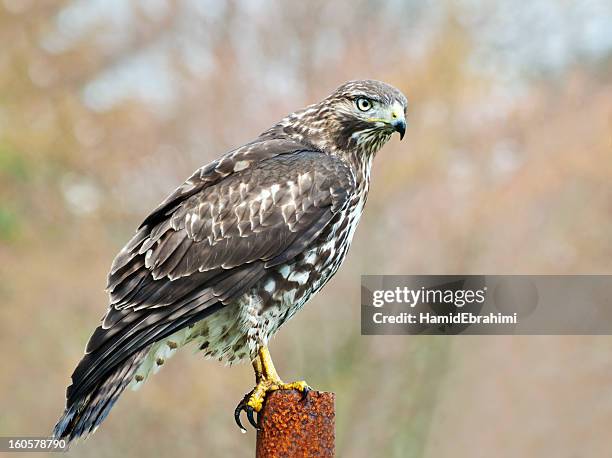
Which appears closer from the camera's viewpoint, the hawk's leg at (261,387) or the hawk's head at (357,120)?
the hawk's leg at (261,387)

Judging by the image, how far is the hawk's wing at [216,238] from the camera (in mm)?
4957

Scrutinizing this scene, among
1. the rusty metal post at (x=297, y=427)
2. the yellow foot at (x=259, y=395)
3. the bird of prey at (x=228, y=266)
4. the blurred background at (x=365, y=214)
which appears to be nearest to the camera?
the rusty metal post at (x=297, y=427)

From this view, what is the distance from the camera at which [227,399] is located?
14828 mm

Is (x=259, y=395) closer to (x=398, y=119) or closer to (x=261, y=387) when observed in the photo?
(x=261, y=387)

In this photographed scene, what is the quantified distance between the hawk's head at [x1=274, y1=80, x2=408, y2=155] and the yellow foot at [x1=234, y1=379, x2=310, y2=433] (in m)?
1.40

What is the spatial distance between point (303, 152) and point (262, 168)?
0.87ft

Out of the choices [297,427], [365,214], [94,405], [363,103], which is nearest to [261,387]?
[297,427]

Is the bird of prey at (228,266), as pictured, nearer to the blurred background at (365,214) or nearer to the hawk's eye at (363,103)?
the hawk's eye at (363,103)

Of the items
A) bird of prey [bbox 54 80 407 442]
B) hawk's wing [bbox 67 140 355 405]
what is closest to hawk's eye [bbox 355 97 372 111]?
bird of prey [bbox 54 80 407 442]

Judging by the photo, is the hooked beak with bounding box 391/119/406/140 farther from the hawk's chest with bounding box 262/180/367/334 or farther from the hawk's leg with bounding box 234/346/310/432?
the hawk's leg with bounding box 234/346/310/432

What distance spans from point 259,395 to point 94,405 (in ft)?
2.48

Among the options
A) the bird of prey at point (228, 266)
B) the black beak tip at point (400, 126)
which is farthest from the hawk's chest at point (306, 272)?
the black beak tip at point (400, 126)

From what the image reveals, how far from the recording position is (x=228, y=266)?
513cm

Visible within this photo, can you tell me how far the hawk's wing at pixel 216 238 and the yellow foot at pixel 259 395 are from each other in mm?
436
